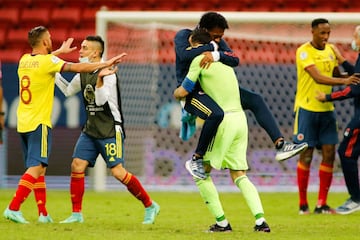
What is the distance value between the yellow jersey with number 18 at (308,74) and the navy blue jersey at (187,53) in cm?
234

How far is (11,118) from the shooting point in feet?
49.4

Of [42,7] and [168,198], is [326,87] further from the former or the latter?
[42,7]

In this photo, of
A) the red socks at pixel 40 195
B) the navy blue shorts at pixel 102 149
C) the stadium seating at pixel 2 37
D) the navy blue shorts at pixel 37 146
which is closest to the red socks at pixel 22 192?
the navy blue shorts at pixel 37 146

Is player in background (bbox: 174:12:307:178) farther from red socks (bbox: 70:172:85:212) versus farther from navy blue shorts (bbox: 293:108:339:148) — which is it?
navy blue shorts (bbox: 293:108:339:148)

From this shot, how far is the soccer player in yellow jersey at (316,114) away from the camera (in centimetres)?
1104

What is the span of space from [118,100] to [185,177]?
5001 millimetres

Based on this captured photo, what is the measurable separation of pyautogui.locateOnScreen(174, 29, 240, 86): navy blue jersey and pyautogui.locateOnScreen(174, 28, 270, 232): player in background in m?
0.09

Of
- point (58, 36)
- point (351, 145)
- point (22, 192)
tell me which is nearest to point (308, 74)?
point (351, 145)

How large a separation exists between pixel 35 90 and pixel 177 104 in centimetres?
538

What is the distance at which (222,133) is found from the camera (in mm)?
8406

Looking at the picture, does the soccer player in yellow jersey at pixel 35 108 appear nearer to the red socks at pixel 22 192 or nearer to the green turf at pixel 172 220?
the red socks at pixel 22 192

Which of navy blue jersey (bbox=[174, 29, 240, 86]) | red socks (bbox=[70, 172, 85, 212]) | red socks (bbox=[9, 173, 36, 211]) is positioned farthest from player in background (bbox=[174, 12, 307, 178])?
red socks (bbox=[9, 173, 36, 211])

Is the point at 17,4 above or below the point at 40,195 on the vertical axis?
above

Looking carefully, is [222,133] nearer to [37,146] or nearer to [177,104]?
[37,146]
